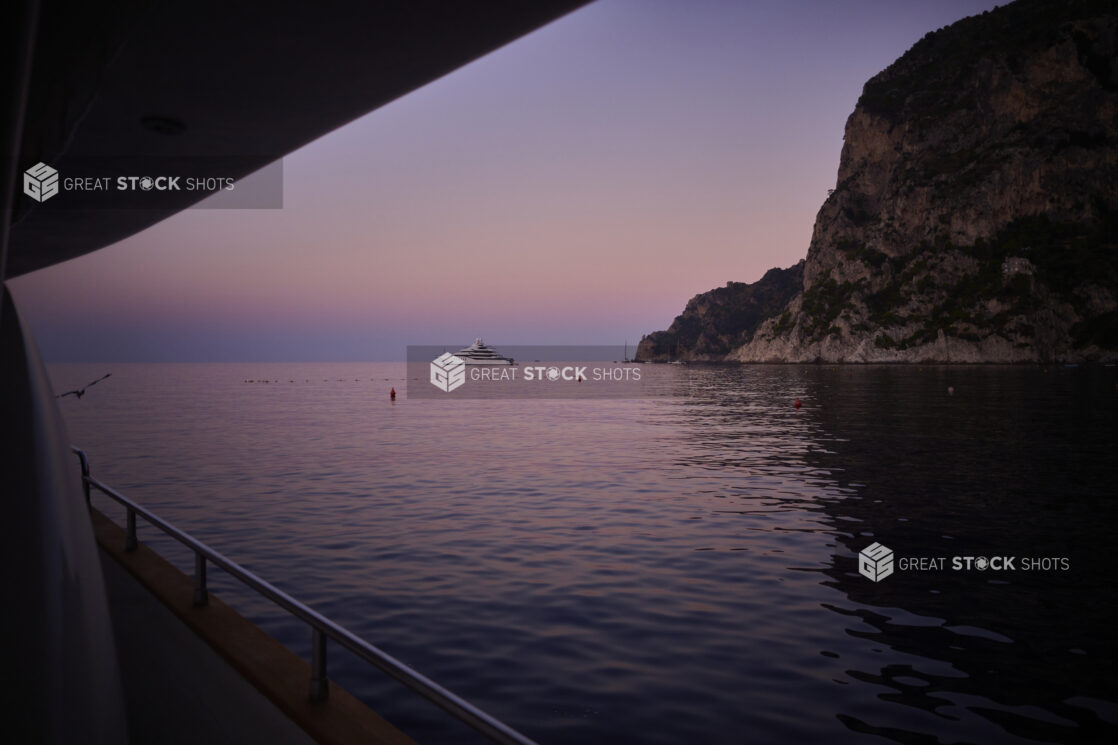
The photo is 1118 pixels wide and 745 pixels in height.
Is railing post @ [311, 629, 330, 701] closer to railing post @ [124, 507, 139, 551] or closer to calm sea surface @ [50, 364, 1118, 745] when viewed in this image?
calm sea surface @ [50, 364, 1118, 745]

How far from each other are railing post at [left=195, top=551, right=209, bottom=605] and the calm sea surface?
201 centimetres

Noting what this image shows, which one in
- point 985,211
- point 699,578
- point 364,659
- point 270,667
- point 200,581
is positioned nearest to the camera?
point 364,659

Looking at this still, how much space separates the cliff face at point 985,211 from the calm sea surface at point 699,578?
134m

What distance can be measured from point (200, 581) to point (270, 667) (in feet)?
4.57

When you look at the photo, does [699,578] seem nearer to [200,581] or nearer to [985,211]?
[200,581]

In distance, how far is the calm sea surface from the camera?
6.58 metres

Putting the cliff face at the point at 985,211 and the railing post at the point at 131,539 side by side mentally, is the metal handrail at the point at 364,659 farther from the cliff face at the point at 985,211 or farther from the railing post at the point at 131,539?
the cliff face at the point at 985,211

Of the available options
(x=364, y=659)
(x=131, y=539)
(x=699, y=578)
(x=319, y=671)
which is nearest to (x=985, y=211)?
(x=699, y=578)

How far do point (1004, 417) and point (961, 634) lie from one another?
110ft

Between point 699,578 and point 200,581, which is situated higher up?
point 200,581

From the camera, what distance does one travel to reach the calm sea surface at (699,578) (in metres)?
6.58

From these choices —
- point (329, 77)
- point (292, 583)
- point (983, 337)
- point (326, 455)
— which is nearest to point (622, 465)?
point (326, 455)

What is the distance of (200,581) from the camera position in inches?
220

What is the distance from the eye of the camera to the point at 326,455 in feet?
90.4
